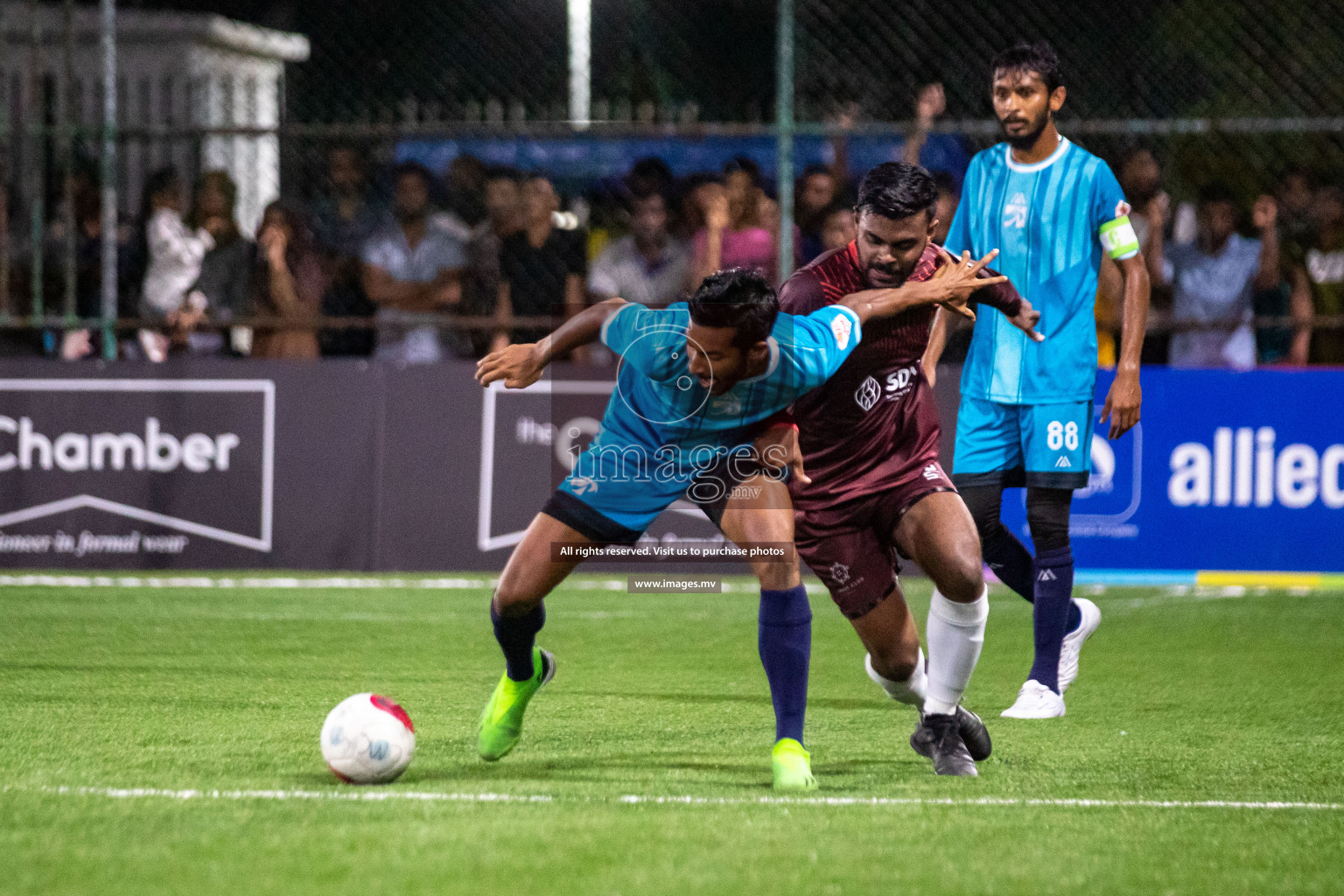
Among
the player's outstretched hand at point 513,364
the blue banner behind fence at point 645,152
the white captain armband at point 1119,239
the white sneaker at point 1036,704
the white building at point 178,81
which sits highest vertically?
the white building at point 178,81

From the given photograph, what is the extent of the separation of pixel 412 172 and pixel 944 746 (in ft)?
22.5

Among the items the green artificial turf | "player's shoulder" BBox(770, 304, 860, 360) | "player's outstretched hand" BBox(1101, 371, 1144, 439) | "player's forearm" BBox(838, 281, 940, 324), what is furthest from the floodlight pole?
"player's shoulder" BBox(770, 304, 860, 360)

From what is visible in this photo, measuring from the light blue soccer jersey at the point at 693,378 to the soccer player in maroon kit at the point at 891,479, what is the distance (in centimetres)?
20

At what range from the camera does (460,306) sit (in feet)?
35.7

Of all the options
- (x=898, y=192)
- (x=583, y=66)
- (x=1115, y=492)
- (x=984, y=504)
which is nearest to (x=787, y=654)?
(x=898, y=192)

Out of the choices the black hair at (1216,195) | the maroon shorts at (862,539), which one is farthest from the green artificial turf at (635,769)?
the black hair at (1216,195)

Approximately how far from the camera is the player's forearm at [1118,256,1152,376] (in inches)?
239

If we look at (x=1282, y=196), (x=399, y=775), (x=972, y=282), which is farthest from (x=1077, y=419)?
(x=1282, y=196)

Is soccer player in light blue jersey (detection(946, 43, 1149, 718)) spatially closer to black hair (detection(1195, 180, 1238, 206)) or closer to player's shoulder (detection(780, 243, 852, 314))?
player's shoulder (detection(780, 243, 852, 314))

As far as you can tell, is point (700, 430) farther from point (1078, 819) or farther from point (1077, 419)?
point (1077, 419)

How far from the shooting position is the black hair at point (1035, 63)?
6043 millimetres

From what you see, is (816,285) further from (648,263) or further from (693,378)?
(648,263)

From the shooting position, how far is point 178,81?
1476cm

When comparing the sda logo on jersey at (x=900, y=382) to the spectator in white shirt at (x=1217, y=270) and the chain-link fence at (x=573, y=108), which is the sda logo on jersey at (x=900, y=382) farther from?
the spectator in white shirt at (x=1217, y=270)
